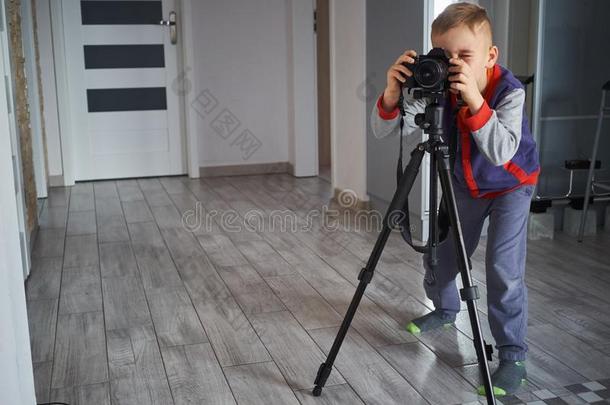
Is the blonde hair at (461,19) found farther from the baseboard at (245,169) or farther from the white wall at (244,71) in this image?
the baseboard at (245,169)

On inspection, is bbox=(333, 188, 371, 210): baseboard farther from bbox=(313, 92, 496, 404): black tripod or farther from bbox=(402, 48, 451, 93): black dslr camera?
bbox=(402, 48, 451, 93): black dslr camera

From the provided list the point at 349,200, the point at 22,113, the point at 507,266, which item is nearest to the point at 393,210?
the point at 507,266

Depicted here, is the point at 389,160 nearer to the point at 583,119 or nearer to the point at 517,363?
the point at 583,119

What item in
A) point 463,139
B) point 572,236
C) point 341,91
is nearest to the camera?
point 463,139

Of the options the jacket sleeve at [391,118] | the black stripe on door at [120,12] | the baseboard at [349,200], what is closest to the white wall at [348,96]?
the baseboard at [349,200]

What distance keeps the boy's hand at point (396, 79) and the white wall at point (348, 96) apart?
6.81ft

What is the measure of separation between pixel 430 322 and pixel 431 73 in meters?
0.98

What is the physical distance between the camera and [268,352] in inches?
86.2

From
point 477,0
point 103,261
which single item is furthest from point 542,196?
point 103,261

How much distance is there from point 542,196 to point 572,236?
0.90 feet

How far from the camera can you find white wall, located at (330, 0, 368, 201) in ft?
13.0

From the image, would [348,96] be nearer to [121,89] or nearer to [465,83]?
[121,89]

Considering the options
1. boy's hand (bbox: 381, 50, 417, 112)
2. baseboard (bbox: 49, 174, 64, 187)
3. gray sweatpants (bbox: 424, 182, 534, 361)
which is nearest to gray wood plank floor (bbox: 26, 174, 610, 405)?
gray sweatpants (bbox: 424, 182, 534, 361)

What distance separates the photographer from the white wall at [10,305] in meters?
1.41
